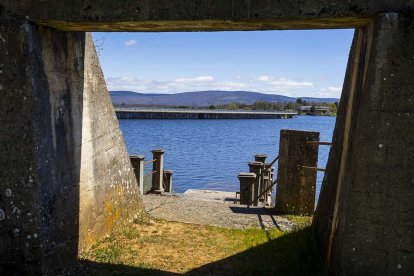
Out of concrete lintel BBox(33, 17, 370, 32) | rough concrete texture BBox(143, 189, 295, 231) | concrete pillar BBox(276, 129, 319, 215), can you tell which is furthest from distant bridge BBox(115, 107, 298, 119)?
concrete lintel BBox(33, 17, 370, 32)

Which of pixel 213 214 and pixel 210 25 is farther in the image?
pixel 213 214

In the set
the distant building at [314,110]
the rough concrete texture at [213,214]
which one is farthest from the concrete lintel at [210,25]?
the distant building at [314,110]

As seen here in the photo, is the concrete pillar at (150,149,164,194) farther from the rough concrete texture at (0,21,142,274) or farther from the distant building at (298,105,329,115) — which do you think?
the distant building at (298,105,329,115)

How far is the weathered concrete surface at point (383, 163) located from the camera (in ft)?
14.1

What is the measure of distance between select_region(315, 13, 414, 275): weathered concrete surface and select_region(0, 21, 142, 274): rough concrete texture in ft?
11.7

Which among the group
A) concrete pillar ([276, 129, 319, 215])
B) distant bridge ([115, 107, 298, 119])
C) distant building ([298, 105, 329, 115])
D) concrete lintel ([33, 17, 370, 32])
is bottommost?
distant bridge ([115, 107, 298, 119])

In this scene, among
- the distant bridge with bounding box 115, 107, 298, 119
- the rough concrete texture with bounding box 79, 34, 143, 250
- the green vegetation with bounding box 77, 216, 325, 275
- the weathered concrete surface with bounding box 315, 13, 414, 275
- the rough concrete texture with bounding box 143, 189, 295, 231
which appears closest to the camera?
the weathered concrete surface with bounding box 315, 13, 414, 275

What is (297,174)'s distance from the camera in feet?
29.6

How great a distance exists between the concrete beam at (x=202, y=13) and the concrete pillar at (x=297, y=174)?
4.12 meters

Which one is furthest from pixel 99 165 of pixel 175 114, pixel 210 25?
pixel 175 114

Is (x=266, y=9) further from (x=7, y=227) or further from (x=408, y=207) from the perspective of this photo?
(x=7, y=227)

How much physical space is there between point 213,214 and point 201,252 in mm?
2313

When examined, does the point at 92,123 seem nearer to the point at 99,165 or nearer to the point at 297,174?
the point at 99,165

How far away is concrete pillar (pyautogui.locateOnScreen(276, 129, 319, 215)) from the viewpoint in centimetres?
888
